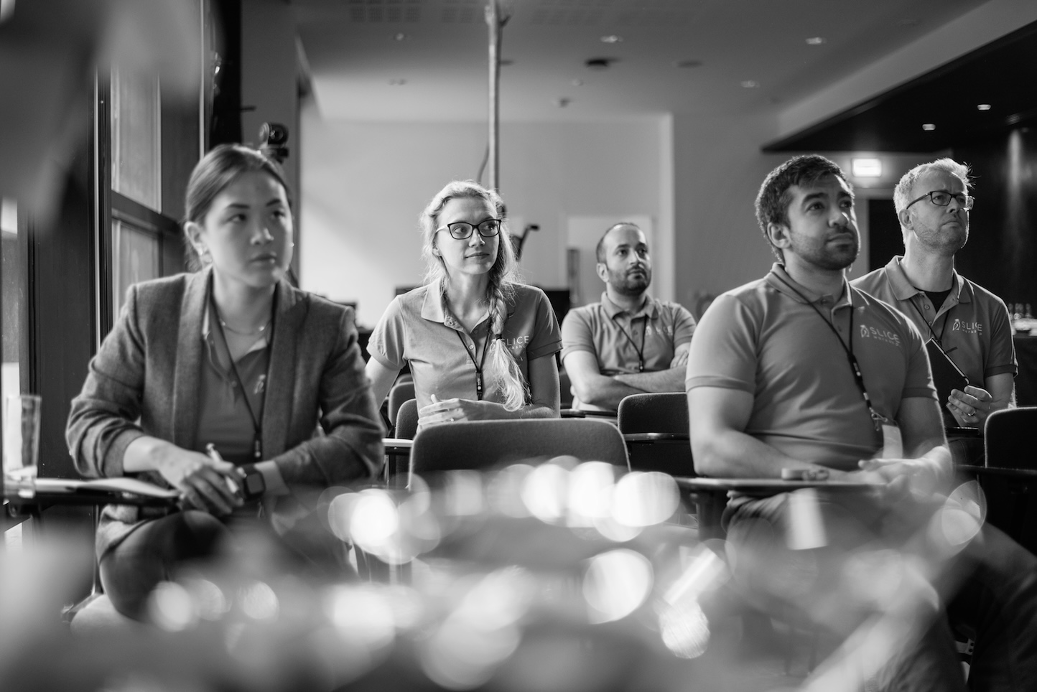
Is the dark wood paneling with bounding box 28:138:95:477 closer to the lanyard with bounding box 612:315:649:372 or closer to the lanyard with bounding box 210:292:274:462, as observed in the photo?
the lanyard with bounding box 210:292:274:462

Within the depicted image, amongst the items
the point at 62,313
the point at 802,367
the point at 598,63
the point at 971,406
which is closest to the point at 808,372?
the point at 802,367

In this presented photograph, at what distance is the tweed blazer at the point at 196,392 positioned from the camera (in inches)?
65.6

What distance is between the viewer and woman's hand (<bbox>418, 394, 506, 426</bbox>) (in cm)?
261

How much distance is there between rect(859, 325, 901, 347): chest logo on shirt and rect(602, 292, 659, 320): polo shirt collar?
2025 millimetres

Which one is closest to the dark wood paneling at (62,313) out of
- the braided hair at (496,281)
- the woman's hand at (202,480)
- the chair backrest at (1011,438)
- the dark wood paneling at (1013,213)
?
the braided hair at (496,281)

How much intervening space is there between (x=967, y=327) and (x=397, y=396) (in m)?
1.82

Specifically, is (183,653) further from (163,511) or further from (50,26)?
(163,511)

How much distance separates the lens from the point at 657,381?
3.98 metres

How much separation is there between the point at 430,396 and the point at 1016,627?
5.51 ft

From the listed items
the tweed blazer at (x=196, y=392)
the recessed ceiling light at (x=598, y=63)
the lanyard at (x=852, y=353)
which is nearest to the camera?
the tweed blazer at (x=196, y=392)

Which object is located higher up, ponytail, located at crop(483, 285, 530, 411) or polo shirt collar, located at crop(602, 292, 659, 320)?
polo shirt collar, located at crop(602, 292, 659, 320)

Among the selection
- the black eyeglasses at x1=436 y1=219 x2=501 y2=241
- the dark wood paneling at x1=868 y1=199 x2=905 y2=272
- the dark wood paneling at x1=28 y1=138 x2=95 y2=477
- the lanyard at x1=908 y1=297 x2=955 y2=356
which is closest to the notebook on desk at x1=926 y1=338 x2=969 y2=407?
the lanyard at x1=908 y1=297 x2=955 y2=356

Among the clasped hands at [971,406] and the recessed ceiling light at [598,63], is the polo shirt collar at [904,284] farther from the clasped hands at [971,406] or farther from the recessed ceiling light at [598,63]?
the recessed ceiling light at [598,63]

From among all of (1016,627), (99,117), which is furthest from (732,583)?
(99,117)
